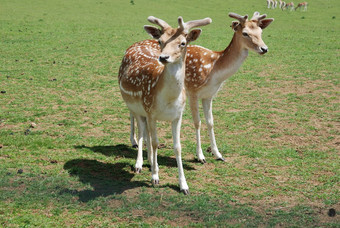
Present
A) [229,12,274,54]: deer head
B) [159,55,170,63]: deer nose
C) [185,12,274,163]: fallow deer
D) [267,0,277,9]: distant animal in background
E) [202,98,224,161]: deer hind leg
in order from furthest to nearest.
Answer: [267,0,277,9]: distant animal in background < [202,98,224,161]: deer hind leg < [185,12,274,163]: fallow deer < [229,12,274,54]: deer head < [159,55,170,63]: deer nose

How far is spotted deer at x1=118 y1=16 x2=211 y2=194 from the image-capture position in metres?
5.62

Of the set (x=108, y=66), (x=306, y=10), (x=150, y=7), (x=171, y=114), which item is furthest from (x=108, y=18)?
(x=171, y=114)

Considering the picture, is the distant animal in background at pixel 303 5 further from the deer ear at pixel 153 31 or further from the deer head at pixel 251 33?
the deer ear at pixel 153 31

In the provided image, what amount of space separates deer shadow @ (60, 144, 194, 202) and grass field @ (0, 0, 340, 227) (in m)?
0.02

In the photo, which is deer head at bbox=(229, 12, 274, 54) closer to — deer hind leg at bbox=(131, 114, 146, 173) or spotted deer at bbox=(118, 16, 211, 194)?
spotted deer at bbox=(118, 16, 211, 194)

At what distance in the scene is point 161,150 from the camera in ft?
25.6

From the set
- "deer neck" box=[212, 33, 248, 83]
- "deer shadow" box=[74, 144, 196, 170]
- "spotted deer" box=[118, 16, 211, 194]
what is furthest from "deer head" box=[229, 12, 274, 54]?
"deer shadow" box=[74, 144, 196, 170]

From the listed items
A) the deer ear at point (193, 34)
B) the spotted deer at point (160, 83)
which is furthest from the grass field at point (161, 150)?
the deer ear at point (193, 34)

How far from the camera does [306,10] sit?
34719 mm

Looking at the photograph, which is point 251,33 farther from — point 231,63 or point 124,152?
point 124,152

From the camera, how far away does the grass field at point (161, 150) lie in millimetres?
5480

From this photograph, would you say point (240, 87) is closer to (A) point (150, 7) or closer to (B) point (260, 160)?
(B) point (260, 160)

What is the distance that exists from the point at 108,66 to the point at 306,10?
83.0 feet

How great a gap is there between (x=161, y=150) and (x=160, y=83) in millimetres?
2218
